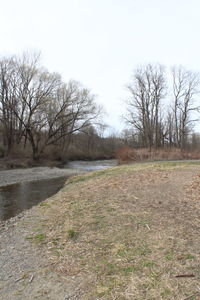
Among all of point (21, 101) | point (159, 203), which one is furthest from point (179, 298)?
point (21, 101)

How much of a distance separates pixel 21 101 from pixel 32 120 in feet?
10.1

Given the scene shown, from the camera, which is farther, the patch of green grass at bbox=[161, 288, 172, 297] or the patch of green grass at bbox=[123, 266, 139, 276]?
the patch of green grass at bbox=[123, 266, 139, 276]

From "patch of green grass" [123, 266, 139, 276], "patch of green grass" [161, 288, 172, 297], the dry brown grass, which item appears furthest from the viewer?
the dry brown grass

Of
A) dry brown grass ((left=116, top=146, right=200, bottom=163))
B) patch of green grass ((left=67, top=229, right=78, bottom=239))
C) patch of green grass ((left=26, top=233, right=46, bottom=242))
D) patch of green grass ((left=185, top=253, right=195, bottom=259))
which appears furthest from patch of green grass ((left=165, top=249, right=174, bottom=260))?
dry brown grass ((left=116, top=146, right=200, bottom=163))

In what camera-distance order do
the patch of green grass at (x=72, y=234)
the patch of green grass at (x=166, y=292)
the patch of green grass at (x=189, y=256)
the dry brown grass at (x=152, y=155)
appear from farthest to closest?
the dry brown grass at (x=152, y=155) < the patch of green grass at (x=72, y=234) < the patch of green grass at (x=189, y=256) < the patch of green grass at (x=166, y=292)

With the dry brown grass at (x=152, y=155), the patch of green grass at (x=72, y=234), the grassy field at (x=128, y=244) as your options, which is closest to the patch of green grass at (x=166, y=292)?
the grassy field at (x=128, y=244)

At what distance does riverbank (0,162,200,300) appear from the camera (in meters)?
2.54

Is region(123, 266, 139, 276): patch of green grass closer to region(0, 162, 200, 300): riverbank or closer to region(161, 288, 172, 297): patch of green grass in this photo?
region(0, 162, 200, 300): riverbank

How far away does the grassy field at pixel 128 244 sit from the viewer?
2.54 meters

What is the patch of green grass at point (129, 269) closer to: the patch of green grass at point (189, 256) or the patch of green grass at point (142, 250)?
the patch of green grass at point (142, 250)

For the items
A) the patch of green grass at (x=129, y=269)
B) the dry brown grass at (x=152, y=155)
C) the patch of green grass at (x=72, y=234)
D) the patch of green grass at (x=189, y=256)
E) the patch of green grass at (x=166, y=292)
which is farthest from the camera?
the dry brown grass at (x=152, y=155)

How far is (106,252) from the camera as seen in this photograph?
11.3ft

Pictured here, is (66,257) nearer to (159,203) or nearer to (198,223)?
(198,223)

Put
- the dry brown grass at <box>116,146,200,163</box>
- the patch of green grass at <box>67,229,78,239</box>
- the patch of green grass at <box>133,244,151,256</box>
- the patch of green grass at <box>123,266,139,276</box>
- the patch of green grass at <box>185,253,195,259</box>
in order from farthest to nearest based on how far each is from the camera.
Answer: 1. the dry brown grass at <box>116,146,200,163</box>
2. the patch of green grass at <box>67,229,78,239</box>
3. the patch of green grass at <box>133,244,151,256</box>
4. the patch of green grass at <box>185,253,195,259</box>
5. the patch of green grass at <box>123,266,139,276</box>
